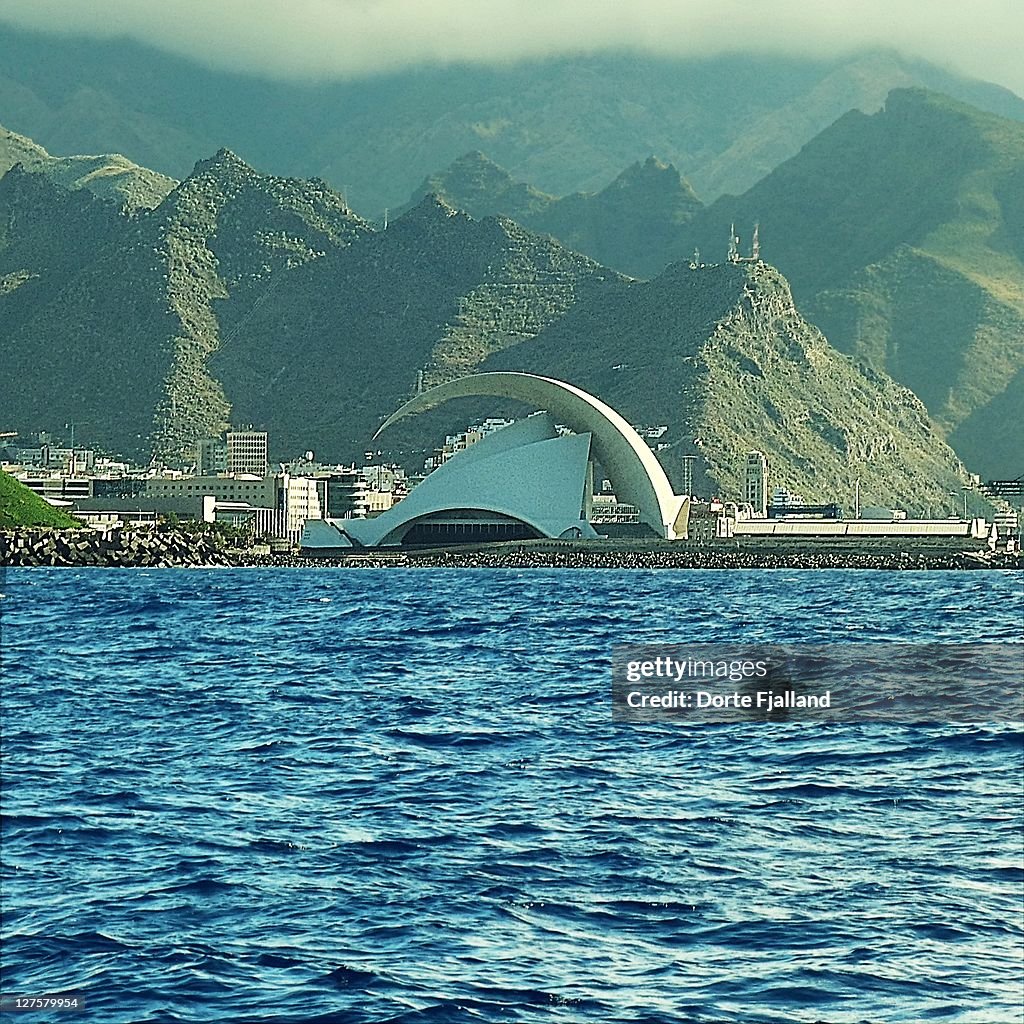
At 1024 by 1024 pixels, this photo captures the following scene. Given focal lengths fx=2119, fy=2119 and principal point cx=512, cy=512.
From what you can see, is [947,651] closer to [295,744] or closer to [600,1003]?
[295,744]

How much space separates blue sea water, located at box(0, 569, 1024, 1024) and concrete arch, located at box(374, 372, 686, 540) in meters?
104

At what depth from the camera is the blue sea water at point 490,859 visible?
42.2 feet

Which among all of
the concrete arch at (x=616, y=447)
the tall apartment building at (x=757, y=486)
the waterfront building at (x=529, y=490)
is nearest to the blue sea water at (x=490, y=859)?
the waterfront building at (x=529, y=490)

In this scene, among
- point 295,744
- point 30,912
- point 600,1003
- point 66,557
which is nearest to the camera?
point 600,1003

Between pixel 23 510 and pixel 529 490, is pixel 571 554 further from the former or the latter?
pixel 23 510

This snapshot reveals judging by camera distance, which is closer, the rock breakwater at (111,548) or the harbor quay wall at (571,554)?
the rock breakwater at (111,548)

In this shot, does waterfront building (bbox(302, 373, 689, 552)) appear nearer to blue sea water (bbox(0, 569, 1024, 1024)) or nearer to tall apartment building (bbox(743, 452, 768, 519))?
tall apartment building (bbox(743, 452, 768, 519))

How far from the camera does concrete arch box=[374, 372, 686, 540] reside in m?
133

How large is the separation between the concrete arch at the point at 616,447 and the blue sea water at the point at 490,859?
104m

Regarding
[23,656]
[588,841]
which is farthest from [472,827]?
[23,656]

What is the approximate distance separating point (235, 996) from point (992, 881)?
5.56 meters

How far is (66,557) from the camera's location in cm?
10919

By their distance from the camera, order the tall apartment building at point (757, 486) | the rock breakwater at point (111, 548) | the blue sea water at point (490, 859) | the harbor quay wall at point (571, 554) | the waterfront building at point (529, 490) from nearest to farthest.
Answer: the blue sea water at point (490, 859) < the rock breakwater at point (111, 548) < the harbor quay wall at point (571, 554) < the waterfront building at point (529, 490) < the tall apartment building at point (757, 486)

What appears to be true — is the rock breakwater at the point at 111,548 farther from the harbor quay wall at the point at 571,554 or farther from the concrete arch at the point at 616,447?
the concrete arch at the point at 616,447
